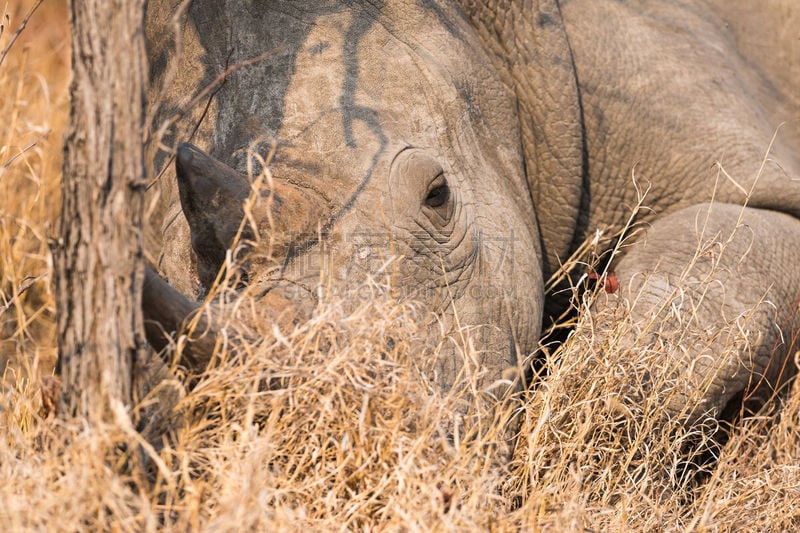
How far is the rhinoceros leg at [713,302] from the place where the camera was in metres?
3.43

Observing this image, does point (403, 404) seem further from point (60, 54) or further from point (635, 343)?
point (60, 54)

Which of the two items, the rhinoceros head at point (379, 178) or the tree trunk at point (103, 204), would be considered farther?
the rhinoceros head at point (379, 178)

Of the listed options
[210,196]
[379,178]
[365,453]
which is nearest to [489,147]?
[379,178]

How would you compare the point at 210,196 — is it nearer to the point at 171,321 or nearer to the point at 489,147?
the point at 171,321

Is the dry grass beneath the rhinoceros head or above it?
beneath

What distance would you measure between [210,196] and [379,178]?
0.50 metres

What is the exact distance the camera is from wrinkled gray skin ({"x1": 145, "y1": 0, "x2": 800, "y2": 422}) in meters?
2.95

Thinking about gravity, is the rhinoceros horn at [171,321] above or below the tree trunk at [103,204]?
below

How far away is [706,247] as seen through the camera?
3.66 m

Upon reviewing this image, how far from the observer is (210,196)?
270 centimetres

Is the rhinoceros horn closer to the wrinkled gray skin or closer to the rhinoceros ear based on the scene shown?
the wrinkled gray skin

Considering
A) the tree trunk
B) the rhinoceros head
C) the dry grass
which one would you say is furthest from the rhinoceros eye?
the tree trunk

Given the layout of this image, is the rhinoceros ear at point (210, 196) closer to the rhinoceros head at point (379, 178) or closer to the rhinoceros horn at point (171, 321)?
the rhinoceros head at point (379, 178)

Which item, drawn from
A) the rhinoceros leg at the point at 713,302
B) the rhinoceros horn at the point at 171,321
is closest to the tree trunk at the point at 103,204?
the rhinoceros horn at the point at 171,321
